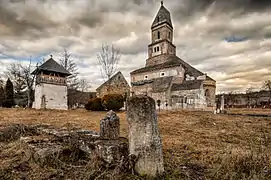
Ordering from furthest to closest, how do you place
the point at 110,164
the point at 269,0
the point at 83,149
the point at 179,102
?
the point at 179,102 < the point at 269,0 < the point at 83,149 < the point at 110,164

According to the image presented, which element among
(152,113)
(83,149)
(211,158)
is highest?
(152,113)

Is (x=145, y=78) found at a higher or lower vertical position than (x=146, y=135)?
higher

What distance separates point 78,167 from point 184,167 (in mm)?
2267

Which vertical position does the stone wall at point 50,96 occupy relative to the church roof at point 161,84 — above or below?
below

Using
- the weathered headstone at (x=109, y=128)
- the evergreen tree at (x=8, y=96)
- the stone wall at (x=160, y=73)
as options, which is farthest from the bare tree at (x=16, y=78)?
the weathered headstone at (x=109, y=128)

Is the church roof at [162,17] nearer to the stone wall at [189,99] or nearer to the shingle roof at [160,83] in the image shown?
the shingle roof at [160,83]

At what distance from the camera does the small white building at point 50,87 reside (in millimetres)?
30641

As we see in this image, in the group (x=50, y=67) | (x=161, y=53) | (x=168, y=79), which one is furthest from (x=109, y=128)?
(x=161, y=53)

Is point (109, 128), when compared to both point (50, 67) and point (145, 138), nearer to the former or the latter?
point (145, 138)

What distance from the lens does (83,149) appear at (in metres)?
4.68

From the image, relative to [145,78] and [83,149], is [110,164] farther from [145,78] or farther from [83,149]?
[145,78]

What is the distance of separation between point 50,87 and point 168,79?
64.8ft

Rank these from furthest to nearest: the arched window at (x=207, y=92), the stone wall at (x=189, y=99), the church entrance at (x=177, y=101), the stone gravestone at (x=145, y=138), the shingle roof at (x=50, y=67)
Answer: the arched window at (x=207, y=92) < the church entrance at (x=177, y=101) < the shingle roof at (x=50, y=67) < the stone wall at (x=189, y=99) < the stone gravestone at (x=145, y=138)

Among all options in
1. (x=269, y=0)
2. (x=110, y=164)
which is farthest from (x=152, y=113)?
(x=269, y=0)
